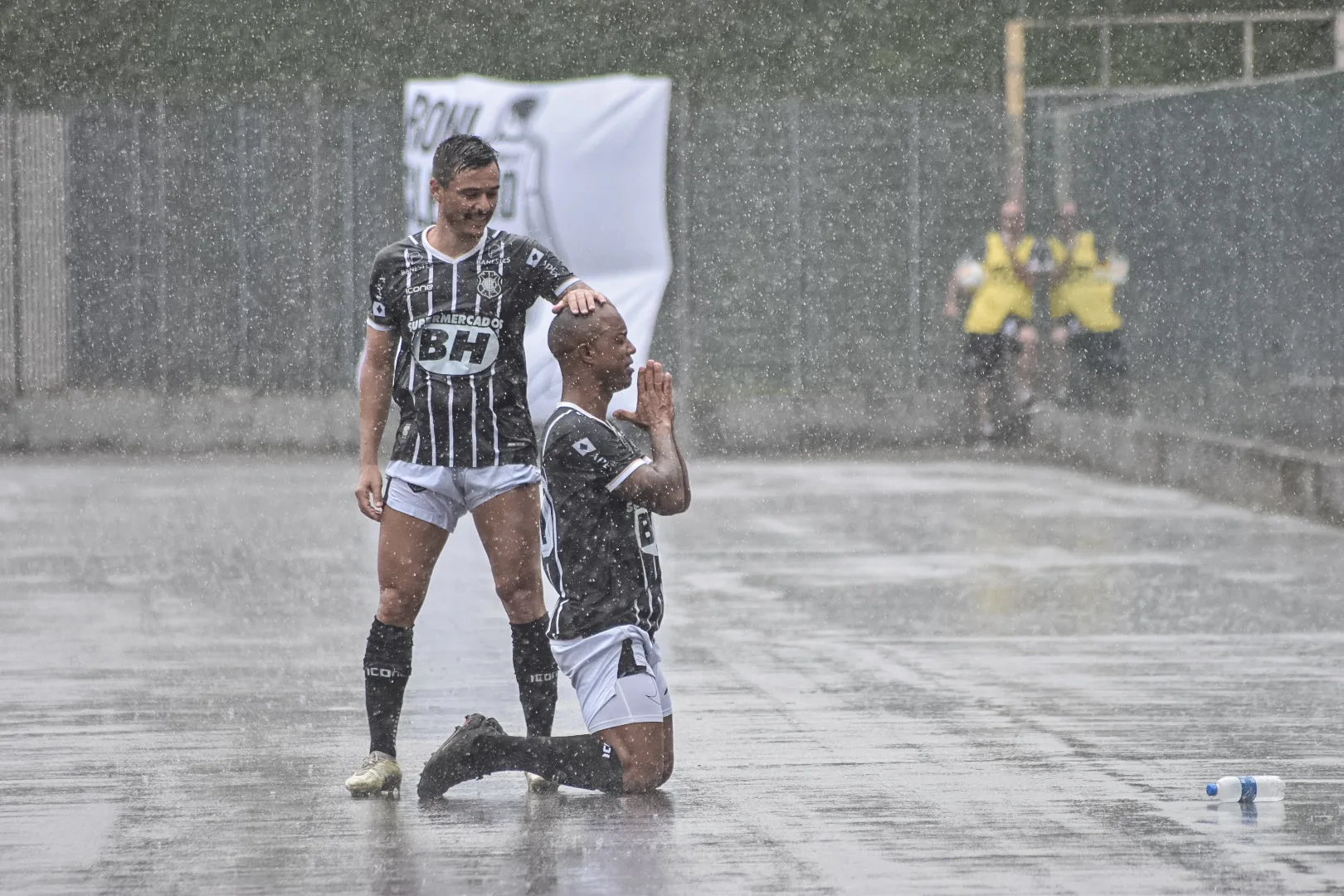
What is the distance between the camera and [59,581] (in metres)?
11.9

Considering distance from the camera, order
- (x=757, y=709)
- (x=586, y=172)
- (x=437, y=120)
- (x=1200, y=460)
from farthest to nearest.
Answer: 1. (x=437, y=120)
2. (x=586, y=172)
3. (x=1200, y=460)
4. (x=757, y=709)

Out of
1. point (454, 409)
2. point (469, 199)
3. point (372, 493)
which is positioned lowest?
point (372, 493)

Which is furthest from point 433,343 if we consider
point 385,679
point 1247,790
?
point 1247,790

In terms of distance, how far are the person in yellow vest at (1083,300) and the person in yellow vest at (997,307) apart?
0.24 meters

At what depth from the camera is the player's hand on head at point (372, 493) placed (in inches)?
275

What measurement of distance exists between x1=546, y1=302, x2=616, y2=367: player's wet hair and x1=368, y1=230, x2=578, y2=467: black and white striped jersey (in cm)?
19

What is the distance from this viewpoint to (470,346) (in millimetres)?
6852

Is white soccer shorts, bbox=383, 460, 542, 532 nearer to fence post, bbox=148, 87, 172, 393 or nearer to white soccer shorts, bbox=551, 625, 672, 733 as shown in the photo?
white soccer shorts, bbox=551, 625, 672, 733

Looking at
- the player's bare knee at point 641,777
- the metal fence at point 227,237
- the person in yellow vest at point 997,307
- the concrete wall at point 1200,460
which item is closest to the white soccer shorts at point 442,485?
the player's bare knee at point 641,777

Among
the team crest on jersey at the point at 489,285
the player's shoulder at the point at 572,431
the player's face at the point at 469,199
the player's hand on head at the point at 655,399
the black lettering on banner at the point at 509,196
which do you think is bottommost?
the player's shoulder at the point at 572,431

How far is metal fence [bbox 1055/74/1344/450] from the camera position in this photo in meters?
15.2

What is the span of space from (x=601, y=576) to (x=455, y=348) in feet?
2.50

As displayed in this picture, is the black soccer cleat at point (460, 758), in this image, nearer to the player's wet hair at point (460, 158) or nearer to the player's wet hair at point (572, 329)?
the player's wet hair at point (572, 329)

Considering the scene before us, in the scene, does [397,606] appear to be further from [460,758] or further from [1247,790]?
[1247,790]
